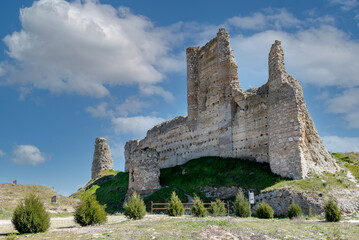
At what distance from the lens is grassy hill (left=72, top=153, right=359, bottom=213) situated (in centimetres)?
2117

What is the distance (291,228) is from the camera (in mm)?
13914

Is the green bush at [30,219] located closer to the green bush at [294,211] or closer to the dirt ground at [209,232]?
the dirt ground at [209,232]

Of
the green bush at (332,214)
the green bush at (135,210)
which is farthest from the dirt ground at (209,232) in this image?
the green bush at (135,210)

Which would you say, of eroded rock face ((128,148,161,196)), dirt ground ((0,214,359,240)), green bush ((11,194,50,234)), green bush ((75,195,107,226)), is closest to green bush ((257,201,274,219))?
dirt ground ((0,214,359,240))

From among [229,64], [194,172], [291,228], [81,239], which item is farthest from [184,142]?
[81,239]

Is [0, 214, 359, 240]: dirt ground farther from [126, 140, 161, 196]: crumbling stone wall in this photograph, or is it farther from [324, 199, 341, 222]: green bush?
[126, 140, 161, 196]: crumbling stone wall

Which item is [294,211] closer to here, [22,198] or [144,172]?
[144,172]

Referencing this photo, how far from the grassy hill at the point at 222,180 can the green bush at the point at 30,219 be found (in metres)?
13.1

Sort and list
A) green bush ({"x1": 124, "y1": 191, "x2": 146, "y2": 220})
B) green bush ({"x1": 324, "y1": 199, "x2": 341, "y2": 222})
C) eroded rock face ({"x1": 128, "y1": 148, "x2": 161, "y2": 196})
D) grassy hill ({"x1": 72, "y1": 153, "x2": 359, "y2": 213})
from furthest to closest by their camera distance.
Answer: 1. eroded rock face ({"x1": 128, "y1": 148, "x2": 161, "y2": 196})
2. grassy hill ({"x1": 72, "y1": 153, "x2": 359, "y2": 213})
3. green bush ({"x1": 124, "y1": 191, "x2": 146, "y2": 220})
4. green bush ({"x1": 324, "y1": 199, "x2": 341, "y2": 222})

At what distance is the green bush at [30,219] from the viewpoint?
43.7ft

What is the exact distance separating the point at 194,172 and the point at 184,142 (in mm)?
5524

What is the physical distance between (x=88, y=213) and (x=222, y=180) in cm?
1325

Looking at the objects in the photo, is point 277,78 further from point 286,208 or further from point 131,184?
point 131,184

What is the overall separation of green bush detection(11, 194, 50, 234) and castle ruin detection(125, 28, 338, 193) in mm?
14923
